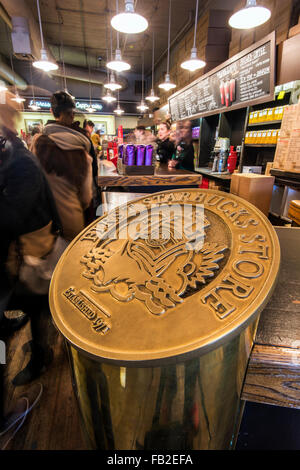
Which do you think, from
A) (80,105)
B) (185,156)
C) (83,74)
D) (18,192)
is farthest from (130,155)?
(80,105)

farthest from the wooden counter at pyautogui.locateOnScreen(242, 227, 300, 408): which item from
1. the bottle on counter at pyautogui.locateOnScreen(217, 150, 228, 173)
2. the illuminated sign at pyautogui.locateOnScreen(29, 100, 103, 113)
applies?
the illuminated sign at pyautogui.locateOnScreen(29, 100, 103, 113)

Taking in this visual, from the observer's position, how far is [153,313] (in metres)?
0.63

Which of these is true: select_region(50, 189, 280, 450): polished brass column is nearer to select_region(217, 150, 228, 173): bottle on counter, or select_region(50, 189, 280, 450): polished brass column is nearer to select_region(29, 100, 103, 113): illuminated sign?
select_region(217, 150, 228, 173): bottle on counter

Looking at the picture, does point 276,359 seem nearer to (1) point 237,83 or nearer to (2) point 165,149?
(2) point 165,149

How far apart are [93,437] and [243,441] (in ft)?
1.55

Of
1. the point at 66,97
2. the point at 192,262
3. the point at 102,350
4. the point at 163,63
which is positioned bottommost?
the point at 102,350

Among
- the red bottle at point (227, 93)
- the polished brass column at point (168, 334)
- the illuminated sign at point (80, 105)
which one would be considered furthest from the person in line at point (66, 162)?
the illuminated sign at point (80, 105)

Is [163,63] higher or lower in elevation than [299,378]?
higher

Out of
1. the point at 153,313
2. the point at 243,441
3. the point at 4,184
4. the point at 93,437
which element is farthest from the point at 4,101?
the point at 243,441

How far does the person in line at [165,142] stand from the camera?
3.81 m

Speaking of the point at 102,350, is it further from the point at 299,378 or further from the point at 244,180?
the point at 244,180

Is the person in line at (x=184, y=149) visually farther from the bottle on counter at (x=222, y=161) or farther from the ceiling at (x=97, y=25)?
the ceiling at (x=97, y=25)

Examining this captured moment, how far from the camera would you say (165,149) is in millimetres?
3912

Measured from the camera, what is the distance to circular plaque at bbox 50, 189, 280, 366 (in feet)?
1.84
